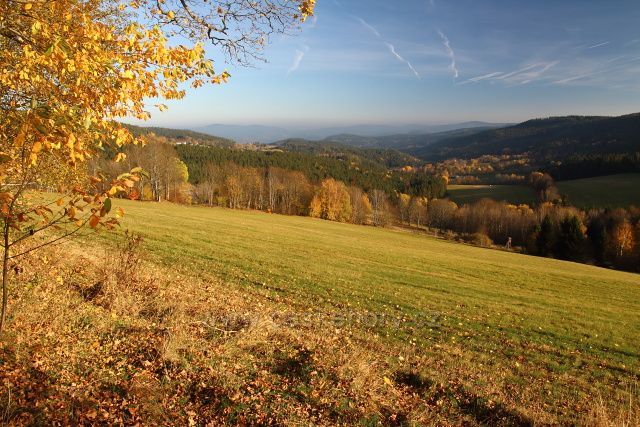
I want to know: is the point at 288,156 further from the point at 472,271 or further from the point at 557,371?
the point at 557,371

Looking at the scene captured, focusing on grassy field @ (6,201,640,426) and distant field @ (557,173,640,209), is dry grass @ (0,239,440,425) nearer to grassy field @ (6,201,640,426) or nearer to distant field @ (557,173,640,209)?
grassy field @ (6,201,640,426)

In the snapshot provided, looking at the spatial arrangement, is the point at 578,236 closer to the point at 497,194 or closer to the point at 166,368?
the point at 497,194

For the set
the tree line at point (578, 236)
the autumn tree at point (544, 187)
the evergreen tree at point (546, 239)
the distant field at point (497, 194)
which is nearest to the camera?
the tree line at point (578, 236)

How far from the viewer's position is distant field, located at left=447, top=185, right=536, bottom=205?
132 m

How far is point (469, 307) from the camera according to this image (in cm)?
1802

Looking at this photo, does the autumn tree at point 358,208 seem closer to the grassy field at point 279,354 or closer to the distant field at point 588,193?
the distant field at point 588,193

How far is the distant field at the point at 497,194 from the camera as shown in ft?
433

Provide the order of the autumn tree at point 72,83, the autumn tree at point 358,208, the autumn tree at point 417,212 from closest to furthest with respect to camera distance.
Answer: the autumn tree at point 72,83, the autumn tree at point 358,208, the autumn tree at point 417,212

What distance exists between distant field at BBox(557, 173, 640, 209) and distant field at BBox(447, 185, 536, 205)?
10917 millimetres

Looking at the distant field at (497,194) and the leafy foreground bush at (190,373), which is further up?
the leafy foreground bush at (190,373)

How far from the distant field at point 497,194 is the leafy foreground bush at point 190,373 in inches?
5350

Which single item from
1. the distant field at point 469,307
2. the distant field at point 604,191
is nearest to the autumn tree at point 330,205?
the distant field at point 469,307

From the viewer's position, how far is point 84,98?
5355 millimetres

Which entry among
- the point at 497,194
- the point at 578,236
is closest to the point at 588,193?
the point at 497,194
